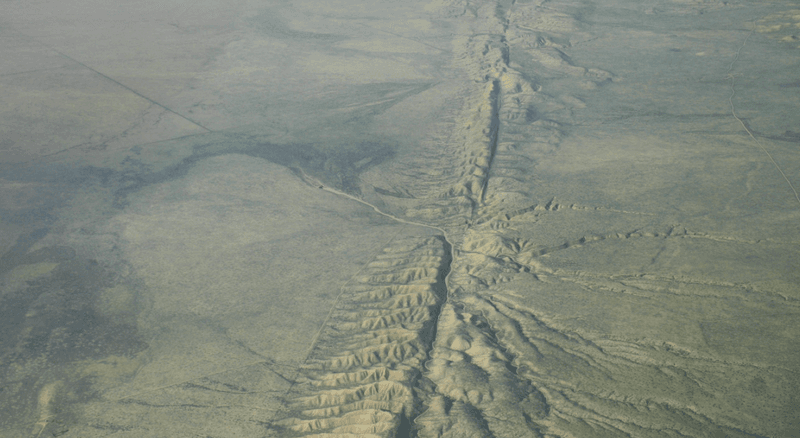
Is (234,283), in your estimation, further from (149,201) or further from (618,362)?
(618,362)

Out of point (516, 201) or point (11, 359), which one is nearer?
point (11, 359)

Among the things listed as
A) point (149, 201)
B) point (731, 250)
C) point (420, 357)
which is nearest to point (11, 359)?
point (149, 201)

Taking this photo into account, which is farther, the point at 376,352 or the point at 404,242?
the point at 404,242

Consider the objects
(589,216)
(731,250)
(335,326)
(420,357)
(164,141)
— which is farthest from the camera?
(164,141)
